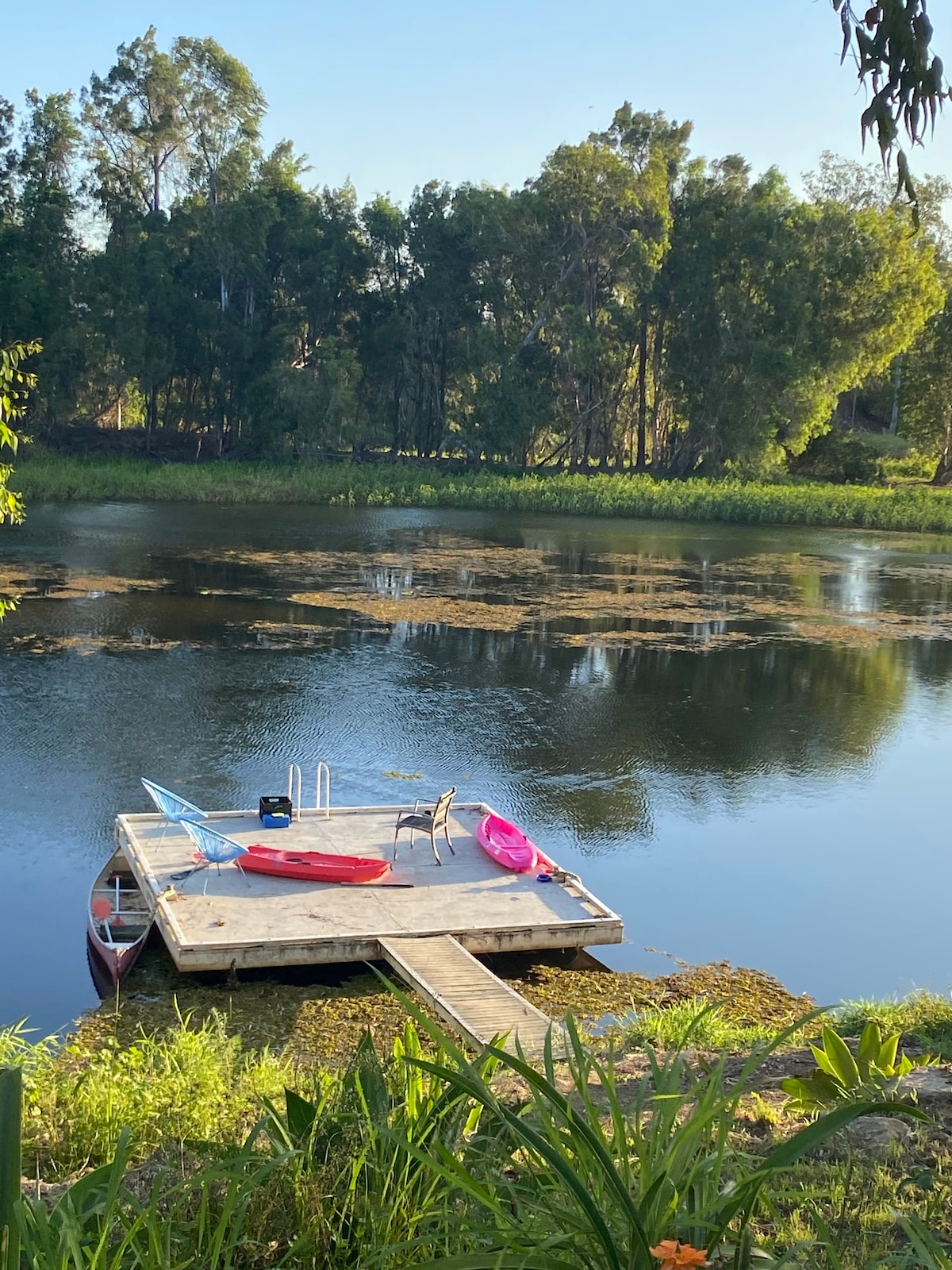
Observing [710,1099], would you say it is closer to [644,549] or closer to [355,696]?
[355,696]

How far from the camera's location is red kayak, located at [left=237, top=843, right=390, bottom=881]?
9789mm

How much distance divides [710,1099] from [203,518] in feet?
126

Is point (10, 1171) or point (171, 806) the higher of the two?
point (10, 1171)

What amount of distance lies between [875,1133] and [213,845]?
21.8 feet

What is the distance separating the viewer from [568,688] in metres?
18.0

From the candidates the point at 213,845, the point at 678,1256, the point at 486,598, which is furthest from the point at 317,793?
the point at 486,598

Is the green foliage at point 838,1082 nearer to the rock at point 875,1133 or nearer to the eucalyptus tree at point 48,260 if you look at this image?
the rock at point 875,1133

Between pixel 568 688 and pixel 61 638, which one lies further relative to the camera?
pixel 61 638

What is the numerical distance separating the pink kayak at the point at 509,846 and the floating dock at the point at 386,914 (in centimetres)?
9

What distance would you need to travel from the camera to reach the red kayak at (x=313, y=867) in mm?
9789

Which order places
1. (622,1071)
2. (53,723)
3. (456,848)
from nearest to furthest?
(622,1071)
(456,848)
(53,723)

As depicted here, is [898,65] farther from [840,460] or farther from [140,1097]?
[840,460]

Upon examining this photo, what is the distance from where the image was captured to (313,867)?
9.81 metres

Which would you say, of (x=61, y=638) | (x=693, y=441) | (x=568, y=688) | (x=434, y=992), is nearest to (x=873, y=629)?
(x=568, y=688)
